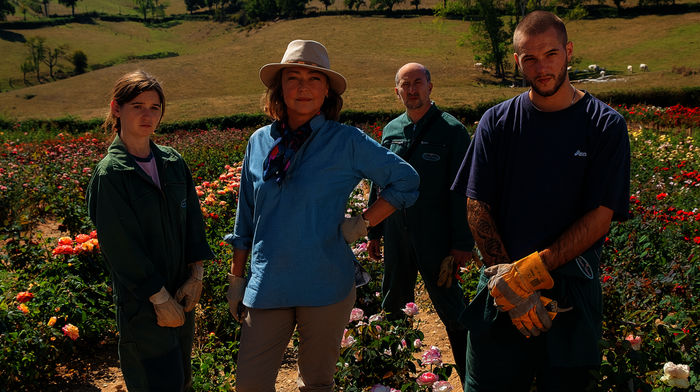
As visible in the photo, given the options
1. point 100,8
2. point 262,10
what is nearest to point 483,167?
point 262,10

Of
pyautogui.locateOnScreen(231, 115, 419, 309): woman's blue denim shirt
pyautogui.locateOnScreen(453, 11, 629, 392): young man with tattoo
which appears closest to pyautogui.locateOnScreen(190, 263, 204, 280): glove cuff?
pyautogui.locateOnScreen(231, 115, 419, 309): woman's blue denim shirt

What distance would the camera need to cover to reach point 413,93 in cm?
377

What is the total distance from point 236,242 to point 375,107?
2204 centimetres

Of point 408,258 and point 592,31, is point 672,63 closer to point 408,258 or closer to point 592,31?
point 592,31

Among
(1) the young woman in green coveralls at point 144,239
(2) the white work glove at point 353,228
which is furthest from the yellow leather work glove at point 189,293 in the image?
(2) the white work glove at point 353,228

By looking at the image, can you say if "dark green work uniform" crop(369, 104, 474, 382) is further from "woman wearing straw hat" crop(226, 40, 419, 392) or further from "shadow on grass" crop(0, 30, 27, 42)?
"shadow on grass" crop(0, 30, 27, 42)

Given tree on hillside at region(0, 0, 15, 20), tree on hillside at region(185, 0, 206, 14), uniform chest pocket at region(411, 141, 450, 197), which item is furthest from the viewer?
tree on hillside at region(185, 0, 206, 14)

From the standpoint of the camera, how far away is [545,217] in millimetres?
2273

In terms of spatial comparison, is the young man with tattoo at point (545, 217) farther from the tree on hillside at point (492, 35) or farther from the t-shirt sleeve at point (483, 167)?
the tree on hillside at point (492, 35)

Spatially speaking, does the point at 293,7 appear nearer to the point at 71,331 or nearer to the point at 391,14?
the point at 391,14

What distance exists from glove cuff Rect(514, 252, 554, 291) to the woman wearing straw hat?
0.63 metres

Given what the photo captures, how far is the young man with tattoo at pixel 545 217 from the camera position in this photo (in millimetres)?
2164

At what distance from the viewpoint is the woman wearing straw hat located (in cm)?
242

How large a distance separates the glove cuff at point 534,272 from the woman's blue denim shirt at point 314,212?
→ 24.7 inches
